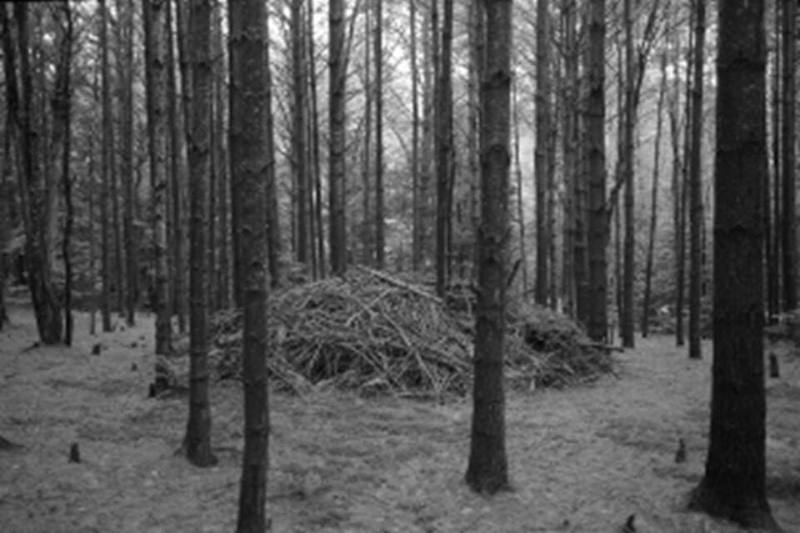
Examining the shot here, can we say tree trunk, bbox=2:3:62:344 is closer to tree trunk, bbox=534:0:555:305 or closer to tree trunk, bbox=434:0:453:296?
tree trunk, bbox=434:0:453:296

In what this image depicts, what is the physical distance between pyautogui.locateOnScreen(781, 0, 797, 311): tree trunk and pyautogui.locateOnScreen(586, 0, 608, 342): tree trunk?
5.06m

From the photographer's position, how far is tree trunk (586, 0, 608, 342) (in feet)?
29.0

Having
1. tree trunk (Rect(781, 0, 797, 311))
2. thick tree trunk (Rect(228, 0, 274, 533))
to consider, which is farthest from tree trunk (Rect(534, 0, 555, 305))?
thick tree trunk (Rect(228, 0, 274, 533))

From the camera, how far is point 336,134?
35.6ft

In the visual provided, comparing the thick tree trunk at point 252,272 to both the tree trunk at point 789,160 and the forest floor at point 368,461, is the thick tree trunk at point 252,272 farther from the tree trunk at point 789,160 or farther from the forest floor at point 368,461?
the tree trunk at point 789,160

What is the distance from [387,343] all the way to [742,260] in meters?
5.01

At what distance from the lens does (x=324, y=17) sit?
19156mm

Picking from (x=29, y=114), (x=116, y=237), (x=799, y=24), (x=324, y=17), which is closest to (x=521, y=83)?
(x=324, y=17)

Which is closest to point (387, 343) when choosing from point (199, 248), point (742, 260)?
point (199, 248)

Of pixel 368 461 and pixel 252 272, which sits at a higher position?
pixel 252 272

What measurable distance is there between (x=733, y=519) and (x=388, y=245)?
2511 centimetres

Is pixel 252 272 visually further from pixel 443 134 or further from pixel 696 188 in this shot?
pixel 696 188

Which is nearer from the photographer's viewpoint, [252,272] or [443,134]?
[252,272]

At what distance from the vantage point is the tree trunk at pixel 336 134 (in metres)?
10.8
